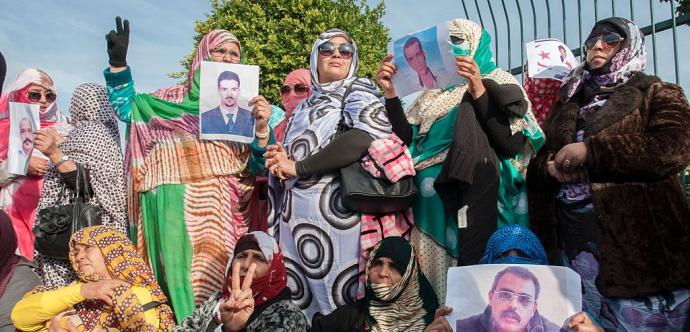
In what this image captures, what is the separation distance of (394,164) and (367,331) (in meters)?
0.81

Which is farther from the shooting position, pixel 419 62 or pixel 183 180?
pixel 183 180

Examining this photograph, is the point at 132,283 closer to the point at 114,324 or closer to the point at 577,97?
the point at 114,324

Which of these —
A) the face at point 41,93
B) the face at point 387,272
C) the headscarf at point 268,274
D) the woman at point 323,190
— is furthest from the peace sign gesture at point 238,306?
the face at point 41,93

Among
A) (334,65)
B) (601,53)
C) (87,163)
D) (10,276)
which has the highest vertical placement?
(334,65)

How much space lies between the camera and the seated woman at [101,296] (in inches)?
136

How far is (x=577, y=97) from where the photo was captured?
125 inches

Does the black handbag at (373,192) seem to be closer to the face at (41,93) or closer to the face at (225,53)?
the face at (225,53)

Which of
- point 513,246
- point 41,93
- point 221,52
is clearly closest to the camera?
point 513,246

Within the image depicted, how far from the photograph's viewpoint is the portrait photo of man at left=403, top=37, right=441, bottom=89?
3123mm

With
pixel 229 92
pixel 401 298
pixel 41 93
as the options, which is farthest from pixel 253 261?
pixel 41 93

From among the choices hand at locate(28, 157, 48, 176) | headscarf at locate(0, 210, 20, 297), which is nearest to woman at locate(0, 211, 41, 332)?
headscarf at locate(0, 210, 20, 297)

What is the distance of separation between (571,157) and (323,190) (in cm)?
122

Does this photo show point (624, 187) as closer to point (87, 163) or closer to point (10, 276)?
point (87, 163)

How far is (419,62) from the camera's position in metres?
3.16
